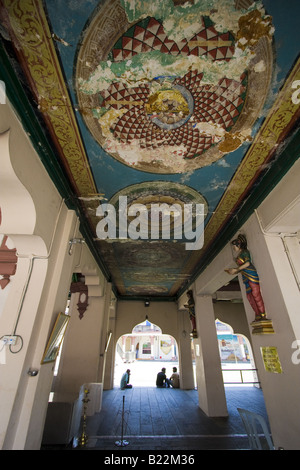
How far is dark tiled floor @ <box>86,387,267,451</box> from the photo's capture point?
12.4ft

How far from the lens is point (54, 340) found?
2814 mm

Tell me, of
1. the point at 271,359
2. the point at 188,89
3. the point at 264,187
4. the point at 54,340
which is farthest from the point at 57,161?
the point at 271,359

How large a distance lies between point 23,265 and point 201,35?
9.85 feet

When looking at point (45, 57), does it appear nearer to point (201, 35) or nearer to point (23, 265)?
point (201, 35)

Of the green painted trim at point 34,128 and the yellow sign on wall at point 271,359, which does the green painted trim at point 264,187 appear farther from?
the green painted trim at point 34,128

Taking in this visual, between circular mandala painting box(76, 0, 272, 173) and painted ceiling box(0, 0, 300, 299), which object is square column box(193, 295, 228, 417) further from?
circular mandala painting box(76, 0, 272, 173)

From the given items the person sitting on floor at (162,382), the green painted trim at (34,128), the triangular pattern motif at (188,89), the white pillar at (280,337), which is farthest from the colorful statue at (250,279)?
the person sitting on floor at (162,382)

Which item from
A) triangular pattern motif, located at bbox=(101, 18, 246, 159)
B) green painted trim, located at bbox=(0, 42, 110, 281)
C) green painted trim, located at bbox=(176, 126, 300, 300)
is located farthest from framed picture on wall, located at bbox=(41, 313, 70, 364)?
green painted trim, located at bbox=(176, 126, 300, 300)

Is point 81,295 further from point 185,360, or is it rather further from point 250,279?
point 185,360

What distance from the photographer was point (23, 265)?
2.81 m

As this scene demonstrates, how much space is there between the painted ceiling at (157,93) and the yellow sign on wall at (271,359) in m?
1.97

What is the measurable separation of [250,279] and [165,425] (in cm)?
385

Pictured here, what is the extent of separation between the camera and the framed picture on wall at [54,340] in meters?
2.67

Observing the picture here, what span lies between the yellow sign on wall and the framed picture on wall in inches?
108
